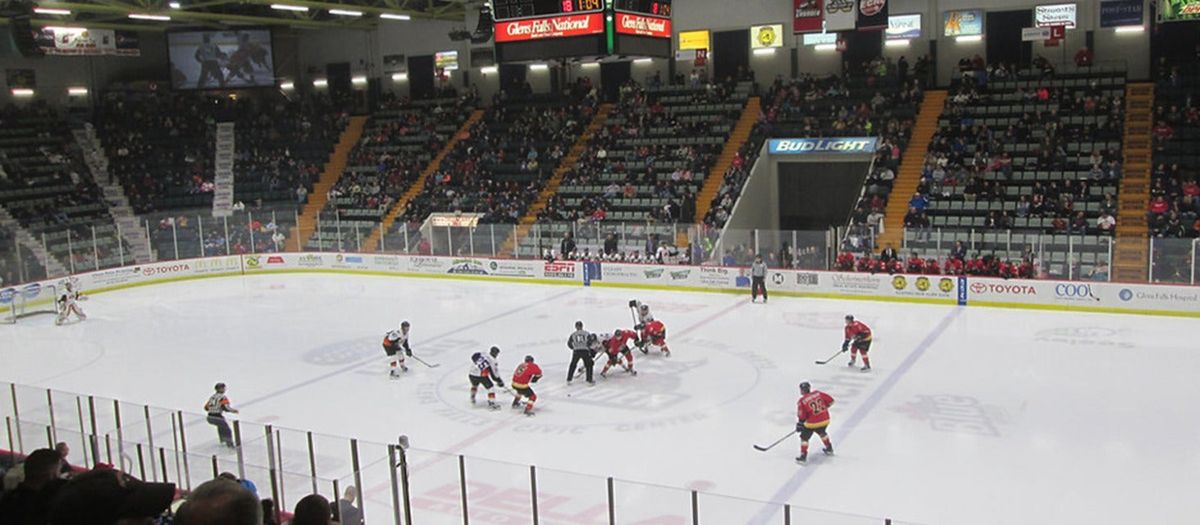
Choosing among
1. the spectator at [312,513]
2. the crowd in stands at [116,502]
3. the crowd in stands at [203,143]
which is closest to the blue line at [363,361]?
the crowd in stands at [116,502]

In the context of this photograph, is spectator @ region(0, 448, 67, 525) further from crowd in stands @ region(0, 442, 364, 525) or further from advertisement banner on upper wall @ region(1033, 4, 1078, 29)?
advertisement banner on upper wall @ region(1033, 4, 1078, 29)

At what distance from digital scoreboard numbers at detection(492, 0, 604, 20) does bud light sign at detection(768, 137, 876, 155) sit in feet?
50.6

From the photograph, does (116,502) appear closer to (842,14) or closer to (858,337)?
(858,337)

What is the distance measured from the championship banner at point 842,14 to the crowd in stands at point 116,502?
2413cm

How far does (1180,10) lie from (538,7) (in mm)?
15233

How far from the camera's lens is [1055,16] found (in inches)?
1115

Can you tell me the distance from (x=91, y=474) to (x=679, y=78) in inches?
1301

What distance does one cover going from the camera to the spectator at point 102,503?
3869 mm

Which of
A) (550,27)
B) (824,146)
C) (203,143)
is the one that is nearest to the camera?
(550,27)

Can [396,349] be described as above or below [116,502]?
below

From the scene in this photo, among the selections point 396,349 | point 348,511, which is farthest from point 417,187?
point 348,511

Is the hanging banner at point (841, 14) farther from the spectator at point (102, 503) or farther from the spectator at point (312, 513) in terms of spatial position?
the spectator at point (102, 503)

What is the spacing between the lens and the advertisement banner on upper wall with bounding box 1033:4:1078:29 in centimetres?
2816

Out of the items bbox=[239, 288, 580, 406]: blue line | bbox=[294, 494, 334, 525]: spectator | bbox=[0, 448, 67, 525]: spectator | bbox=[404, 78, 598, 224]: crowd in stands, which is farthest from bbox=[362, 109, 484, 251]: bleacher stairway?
bbox=[294, 494, 334, 525]: spectator
